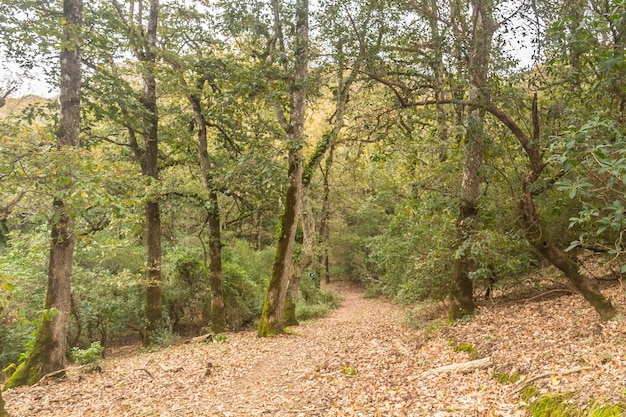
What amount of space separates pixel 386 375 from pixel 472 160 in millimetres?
4746

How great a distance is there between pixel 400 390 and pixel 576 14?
23.3 ft

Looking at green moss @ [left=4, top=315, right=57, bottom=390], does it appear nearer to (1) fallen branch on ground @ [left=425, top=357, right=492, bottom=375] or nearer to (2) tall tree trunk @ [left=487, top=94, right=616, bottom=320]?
(1) fallen branch on ground @ [left=425, top=357, right=492, bottom=375]

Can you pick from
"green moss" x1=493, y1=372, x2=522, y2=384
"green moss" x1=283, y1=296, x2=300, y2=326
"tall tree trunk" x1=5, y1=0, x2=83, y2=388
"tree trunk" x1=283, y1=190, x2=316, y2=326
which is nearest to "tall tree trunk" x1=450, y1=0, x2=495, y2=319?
"green moss" x1=493, y1=372, x2=522, y2=384

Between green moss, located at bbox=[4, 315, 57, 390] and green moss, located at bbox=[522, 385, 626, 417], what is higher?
green moss, located at bbox=[522, 385, 626, 417]

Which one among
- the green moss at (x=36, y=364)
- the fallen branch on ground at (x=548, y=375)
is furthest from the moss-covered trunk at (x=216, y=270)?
the fallen branch on ground at (x=548, y=375)

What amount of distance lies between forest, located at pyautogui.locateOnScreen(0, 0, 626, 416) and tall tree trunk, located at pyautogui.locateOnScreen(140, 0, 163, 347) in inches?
2.6

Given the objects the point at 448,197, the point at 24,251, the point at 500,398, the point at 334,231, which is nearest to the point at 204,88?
the point at 24,251

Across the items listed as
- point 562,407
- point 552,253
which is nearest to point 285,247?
point 552,253

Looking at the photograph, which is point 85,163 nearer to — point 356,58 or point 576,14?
point 356,58

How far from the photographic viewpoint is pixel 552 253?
7.01 metres

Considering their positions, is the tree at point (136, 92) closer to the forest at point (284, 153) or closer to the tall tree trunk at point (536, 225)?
the forest at point (284, 153)

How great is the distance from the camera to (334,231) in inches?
1069

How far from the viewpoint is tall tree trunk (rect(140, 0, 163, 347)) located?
12.6 m

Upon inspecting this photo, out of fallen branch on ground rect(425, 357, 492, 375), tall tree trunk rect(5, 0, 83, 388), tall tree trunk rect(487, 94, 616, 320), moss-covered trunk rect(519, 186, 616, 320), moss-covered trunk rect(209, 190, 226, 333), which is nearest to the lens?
fallen branch on ground rect(425, 357, 492, 375)
